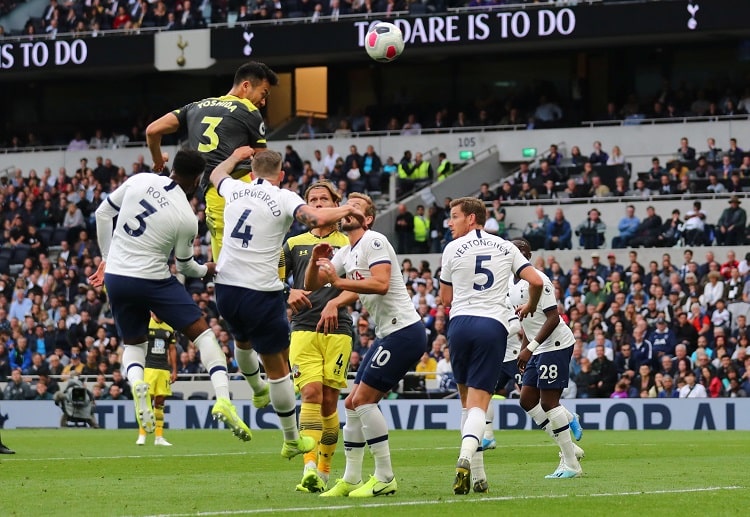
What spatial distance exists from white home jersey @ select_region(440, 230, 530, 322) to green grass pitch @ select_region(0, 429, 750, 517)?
59.3 inches

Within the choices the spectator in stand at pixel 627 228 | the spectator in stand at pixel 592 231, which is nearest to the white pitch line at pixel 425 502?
the spectator in stand at pixel 627 228

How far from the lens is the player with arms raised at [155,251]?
12.1 meters

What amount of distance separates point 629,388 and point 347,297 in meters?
15.0

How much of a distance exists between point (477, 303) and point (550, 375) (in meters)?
3.10

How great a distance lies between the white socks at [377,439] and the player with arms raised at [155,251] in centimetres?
111

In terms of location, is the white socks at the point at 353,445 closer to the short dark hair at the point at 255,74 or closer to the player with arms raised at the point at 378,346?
the player with arms raised at the point at 378,346

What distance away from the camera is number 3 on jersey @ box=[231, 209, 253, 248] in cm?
1161

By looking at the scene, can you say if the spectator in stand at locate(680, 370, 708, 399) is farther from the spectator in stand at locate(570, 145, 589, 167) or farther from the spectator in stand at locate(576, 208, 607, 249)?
the spectator in stand at locate(570, 145, 589, 167)

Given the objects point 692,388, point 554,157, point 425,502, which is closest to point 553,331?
Answer: point 425,502

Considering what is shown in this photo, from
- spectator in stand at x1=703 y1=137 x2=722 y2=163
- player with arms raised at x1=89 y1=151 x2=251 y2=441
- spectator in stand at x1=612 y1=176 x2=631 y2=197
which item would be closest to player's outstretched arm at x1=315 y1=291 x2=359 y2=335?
player with arms raised at x1=89 y1=151 x2=251 y2=441

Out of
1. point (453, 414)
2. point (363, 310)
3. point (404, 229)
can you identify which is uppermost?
point (404, 229)

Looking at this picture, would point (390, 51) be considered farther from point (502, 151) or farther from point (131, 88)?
point (131, 88)

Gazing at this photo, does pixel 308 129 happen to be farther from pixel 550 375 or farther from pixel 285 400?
pixel 285 400

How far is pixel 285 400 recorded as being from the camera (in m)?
12.3
